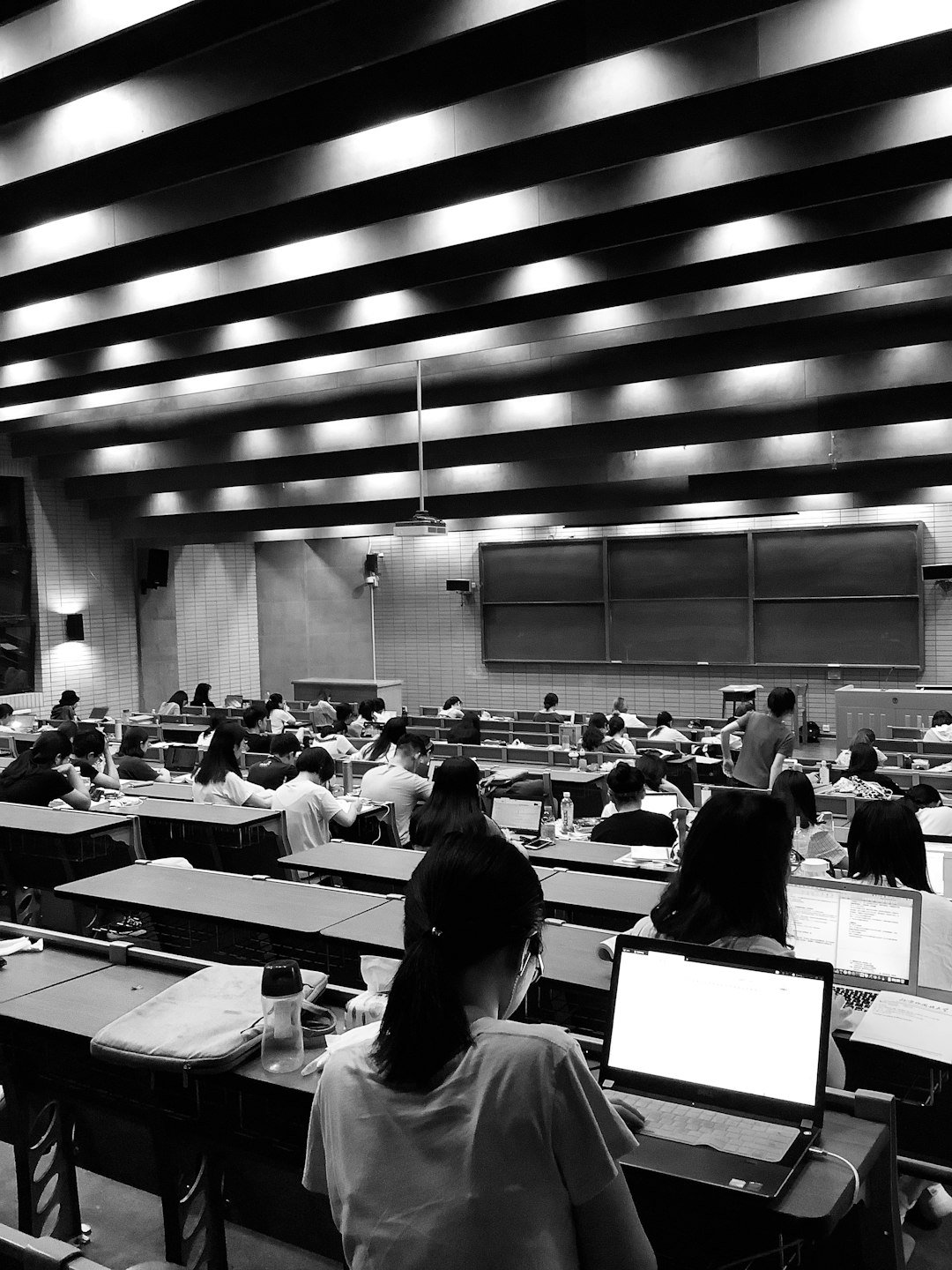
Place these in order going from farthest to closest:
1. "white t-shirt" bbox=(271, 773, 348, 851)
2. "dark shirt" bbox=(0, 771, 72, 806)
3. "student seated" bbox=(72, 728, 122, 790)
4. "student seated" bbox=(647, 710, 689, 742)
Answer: "student seated" bbox=(647, 710, 689, 742) → "student seated" bbox=(72, 728, 122, 790) → "dark shirt" bbox=(0, 771, 72, 806) → "white t-shirt" bbox=(271, 773, 348, 851)

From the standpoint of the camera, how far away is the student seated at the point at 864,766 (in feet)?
26.9

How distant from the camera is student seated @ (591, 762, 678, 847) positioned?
557cm

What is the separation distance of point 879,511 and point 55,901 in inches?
519

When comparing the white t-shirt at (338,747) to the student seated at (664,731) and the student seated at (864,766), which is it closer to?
the student seated at (664,731)

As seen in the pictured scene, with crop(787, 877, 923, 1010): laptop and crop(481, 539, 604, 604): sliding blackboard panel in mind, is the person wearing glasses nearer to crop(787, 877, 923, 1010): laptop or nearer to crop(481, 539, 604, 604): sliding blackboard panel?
crop(787, 877, 923, 1010): laptop

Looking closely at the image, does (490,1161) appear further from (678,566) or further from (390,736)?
(678,566)

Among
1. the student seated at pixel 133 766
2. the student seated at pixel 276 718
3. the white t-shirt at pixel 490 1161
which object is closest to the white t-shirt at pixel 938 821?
the white t-shirt at pixel 490 1161

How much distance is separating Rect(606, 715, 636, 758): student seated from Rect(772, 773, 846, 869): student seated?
5300mm

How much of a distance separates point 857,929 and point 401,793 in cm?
394

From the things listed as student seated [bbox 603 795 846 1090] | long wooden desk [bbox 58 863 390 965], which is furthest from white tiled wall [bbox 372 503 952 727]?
student seated [bbox 603 795 846 1090]

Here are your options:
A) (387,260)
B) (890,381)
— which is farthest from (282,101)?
(890,381)

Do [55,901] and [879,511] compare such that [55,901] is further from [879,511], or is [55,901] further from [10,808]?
[879,511]

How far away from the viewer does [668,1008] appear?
2.14m

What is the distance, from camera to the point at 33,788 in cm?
678
